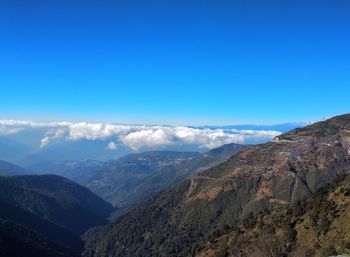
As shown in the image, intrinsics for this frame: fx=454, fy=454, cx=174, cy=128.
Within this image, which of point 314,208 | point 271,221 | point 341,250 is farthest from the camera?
point 271,221

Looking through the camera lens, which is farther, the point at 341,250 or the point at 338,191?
the point at 338,191

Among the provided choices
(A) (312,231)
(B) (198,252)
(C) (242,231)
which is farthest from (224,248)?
(A) (312,231)

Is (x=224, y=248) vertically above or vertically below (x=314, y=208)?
below

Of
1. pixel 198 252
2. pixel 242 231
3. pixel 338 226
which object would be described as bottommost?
pixel 198 252

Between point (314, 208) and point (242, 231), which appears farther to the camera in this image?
point (242, 231)

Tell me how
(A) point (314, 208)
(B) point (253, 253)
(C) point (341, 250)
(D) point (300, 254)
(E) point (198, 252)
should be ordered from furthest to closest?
(E) point (198, 252), (A) point (314, 208), (B) point (253, 253), (D) point (300, 254), (C) point (341, 250)

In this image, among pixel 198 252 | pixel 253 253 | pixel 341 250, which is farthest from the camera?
pixel 198 252

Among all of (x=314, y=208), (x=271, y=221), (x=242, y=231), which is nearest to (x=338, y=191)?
(x=314, y=208)

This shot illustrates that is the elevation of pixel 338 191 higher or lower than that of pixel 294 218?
higher

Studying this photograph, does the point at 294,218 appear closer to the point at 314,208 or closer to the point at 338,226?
the point at 314,208

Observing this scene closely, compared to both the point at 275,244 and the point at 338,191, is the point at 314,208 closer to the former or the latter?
the point at 338,191

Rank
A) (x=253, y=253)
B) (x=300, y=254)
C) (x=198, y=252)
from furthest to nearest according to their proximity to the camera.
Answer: (x=198, y=252)
(x=253, y=253)
(x=300, y=254)
